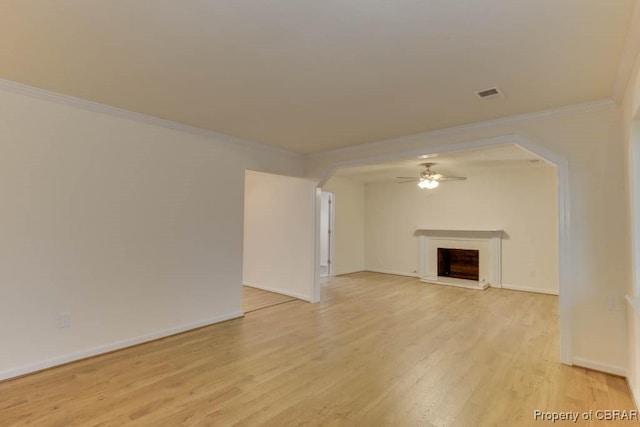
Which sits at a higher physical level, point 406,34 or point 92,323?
point 406,34

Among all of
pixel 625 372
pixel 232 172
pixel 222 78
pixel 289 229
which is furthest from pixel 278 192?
pixel 625 372

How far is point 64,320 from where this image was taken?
2959 mm

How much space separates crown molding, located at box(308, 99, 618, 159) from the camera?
2963 millimetres

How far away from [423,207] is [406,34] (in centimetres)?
631

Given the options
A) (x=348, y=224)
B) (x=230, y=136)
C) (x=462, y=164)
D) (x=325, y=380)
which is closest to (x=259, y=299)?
(x=230, y=136)

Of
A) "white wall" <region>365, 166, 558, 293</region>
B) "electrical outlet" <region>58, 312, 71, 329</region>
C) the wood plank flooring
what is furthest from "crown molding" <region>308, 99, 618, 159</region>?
"electrical outlet" <region>58, 312, 71, 329</region>

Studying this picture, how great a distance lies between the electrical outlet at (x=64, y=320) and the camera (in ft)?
9.62

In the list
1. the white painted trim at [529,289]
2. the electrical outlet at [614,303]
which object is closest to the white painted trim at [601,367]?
the electrical outlet at [614,303]

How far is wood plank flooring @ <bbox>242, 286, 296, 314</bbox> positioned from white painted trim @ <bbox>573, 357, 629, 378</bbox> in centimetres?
387

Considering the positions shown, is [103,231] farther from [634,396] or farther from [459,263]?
[459,263]

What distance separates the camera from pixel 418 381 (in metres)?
2.69

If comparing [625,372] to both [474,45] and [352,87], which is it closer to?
[474,45]

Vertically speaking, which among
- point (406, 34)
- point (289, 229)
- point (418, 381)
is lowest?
point (418, 381)

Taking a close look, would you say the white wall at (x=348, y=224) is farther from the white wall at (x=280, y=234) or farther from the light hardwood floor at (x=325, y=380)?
the light hardwood floor at (x=325, y=380)
